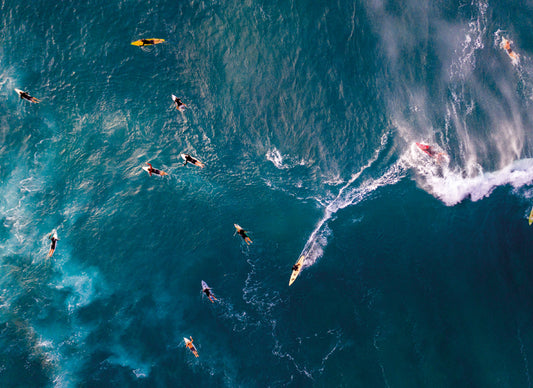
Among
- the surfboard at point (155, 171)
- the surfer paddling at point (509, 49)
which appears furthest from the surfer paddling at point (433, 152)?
the surfboard at point (155, 171)

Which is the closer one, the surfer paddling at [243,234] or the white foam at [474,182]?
Answer: the surfer paddling at [243,234]

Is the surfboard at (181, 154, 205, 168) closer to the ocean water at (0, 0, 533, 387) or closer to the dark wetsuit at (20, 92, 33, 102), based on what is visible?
the ocean water at (0, 0, 533, 387)

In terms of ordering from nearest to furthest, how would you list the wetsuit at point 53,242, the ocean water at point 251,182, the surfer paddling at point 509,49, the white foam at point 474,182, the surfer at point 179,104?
1. the wetsuit at point 53,242
2. the surfer at point 179,104
3. the ocean water at point 251,182
4. the white foam at point 474,182
5. the surfer paddling at point 509,49

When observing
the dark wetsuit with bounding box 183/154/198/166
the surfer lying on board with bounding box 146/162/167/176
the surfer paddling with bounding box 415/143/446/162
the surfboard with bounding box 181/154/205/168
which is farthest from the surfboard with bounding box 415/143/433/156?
the surfer lying on board with bounding box 146/162/167/176

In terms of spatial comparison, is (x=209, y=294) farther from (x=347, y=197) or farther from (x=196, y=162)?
(x=347, y=197)

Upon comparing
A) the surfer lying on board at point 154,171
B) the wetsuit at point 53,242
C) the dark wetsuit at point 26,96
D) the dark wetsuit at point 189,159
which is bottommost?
the dark wetsuit at point 189,159

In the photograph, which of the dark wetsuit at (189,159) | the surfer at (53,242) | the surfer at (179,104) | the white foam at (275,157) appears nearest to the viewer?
the surfer at (53,242)

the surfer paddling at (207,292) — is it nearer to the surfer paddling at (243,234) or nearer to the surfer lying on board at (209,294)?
the surfer lying on board at (209,294)

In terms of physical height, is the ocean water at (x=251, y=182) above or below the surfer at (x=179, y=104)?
below

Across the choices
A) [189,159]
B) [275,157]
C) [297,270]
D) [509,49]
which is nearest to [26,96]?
[189,159]
